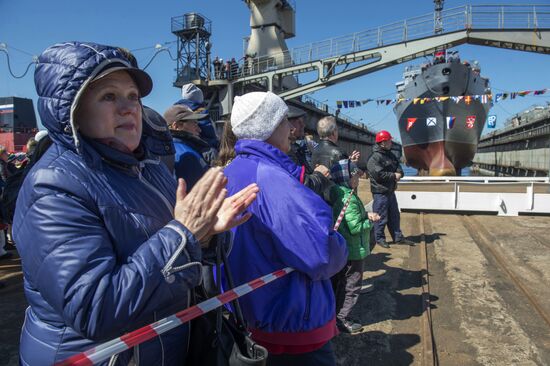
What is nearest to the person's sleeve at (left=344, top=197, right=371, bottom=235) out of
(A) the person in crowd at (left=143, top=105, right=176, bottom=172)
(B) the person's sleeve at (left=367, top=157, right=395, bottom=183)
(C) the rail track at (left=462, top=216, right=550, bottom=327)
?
(C) the rail track at (left=462, top=216, right=550, bottom=327)

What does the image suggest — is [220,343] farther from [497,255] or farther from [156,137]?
[497,255]

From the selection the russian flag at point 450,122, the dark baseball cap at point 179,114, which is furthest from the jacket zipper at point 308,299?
the russian flag at point 450,122

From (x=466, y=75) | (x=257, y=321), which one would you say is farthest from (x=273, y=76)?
(x=257, y=321)

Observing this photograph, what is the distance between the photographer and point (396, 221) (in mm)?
7094

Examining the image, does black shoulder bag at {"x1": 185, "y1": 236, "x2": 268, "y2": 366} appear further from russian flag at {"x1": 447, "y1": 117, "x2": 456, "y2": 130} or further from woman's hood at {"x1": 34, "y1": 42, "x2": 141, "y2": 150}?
russian flag at {"x1": 447, "y1": 117, "x2": 456, "y2": 130}

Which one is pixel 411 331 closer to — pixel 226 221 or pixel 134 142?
pixel 226 221

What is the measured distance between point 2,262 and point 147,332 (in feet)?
21.0

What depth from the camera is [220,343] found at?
4.68 ft

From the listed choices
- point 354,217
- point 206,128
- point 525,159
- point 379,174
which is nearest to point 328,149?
point 354,217

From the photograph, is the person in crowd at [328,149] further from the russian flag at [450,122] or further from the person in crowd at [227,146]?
the russian flag at [450,122]

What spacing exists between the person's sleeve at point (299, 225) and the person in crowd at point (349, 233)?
1764mm

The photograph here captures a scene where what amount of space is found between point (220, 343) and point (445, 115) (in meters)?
19.7

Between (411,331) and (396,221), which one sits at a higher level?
(396,221)

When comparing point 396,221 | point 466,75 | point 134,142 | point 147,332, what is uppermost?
point 466,75
